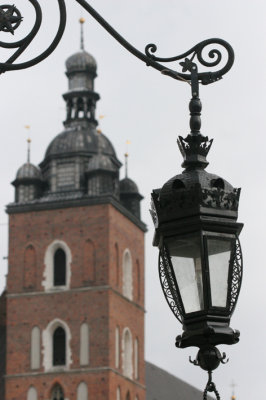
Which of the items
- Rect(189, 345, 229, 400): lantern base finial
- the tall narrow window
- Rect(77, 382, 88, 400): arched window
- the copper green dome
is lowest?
Rect(189, 345, 229, 400): lantern base finial

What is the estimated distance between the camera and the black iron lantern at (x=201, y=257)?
5.11 meters

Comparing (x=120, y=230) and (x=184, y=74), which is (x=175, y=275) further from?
(x=120, y=230)

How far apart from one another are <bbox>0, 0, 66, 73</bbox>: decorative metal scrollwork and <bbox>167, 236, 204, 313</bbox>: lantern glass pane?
3.46 feet

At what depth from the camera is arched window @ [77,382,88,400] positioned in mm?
47688

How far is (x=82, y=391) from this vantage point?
4778cm

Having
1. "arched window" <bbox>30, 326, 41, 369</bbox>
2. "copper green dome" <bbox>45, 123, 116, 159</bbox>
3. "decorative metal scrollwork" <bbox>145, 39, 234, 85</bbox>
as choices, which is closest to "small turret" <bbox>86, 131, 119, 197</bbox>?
"copper green dome" <bbox>45, 123, 116, 159</bbox>

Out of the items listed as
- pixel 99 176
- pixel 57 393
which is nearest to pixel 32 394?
pixel 57 393

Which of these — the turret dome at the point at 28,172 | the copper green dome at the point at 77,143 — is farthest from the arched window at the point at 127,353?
the copper green dome at the point at 77,143

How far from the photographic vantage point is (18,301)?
50.2 metres

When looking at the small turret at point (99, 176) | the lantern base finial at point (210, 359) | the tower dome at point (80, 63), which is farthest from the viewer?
the tower dome at point (80, 63)

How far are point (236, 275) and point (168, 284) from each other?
0.88ft

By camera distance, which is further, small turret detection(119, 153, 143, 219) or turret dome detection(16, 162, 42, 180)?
small turret detection(119, 153, 143, 219)

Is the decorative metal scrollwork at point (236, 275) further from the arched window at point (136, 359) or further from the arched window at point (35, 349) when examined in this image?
the arched window at point (136, 359)

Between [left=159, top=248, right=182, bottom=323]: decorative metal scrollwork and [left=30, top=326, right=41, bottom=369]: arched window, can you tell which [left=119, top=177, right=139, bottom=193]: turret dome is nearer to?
[left=30, top=326, right=41, bottom=369]: arched window
